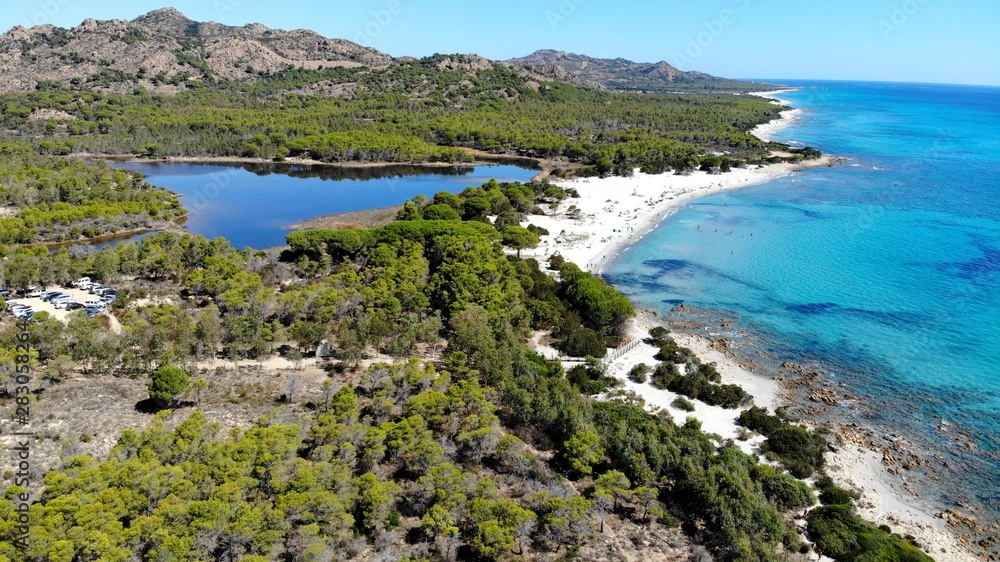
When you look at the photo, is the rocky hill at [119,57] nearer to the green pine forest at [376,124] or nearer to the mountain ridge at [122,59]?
the mountain ridge at [122,59]

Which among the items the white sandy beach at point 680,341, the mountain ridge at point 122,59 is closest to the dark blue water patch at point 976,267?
the white sandy beach at point 680,341

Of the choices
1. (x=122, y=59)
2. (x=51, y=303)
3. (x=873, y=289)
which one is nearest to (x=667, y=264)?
(x=873, y=289)

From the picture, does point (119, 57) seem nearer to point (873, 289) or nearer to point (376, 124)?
point (376, 124)

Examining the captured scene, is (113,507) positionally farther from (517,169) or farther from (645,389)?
(517,169)

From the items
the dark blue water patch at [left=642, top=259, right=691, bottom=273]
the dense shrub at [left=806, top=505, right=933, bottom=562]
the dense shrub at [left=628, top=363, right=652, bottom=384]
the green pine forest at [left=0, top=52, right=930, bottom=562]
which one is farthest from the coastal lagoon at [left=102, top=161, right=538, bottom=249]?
the dense shrub at [left=806, top=505, right=933, bottom=562]

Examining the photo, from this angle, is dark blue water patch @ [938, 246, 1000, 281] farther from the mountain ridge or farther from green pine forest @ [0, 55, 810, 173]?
the mountain ridge

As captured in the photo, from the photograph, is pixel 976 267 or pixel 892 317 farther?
pixel 976 267
